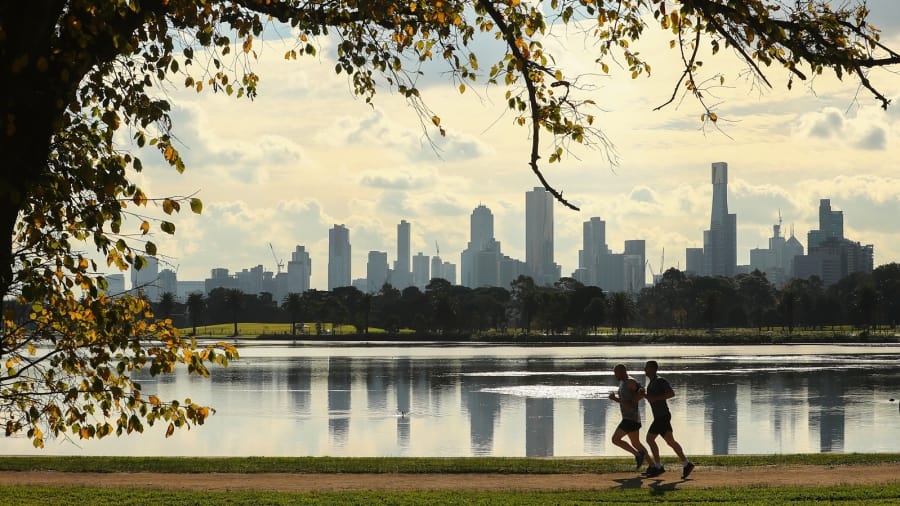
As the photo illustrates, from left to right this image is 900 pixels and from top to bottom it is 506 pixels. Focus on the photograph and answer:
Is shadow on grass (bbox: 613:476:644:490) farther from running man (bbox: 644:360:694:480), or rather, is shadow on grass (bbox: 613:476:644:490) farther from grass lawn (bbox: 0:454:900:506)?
running man (bbox: 644:360:694:480)

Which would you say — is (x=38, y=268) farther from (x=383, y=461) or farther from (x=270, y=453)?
(x=270, y=453)

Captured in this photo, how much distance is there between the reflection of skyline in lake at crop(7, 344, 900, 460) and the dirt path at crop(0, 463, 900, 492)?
Result: 26.3ft

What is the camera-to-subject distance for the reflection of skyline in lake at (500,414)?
29.8m

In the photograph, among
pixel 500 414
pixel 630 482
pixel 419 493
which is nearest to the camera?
pixel 419 493

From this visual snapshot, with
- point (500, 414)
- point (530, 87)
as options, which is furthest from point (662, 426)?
point (500, 414)

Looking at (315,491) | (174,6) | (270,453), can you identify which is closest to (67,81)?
(174,6)

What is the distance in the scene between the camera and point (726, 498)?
1586cm

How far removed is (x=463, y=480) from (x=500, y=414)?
769 inches

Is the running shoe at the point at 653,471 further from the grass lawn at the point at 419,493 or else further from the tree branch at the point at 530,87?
the tree branch at the point at 530,87

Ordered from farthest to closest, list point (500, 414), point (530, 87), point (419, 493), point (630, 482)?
point (500, 414)
point (630, 482)
point (419, 493)
point (530, 87)

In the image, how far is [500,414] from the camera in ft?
126

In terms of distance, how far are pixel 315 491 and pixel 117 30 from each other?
10099 mm

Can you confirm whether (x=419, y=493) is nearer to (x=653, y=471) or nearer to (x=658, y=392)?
(x=653, y=471)

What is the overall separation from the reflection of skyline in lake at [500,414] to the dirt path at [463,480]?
803 cm
